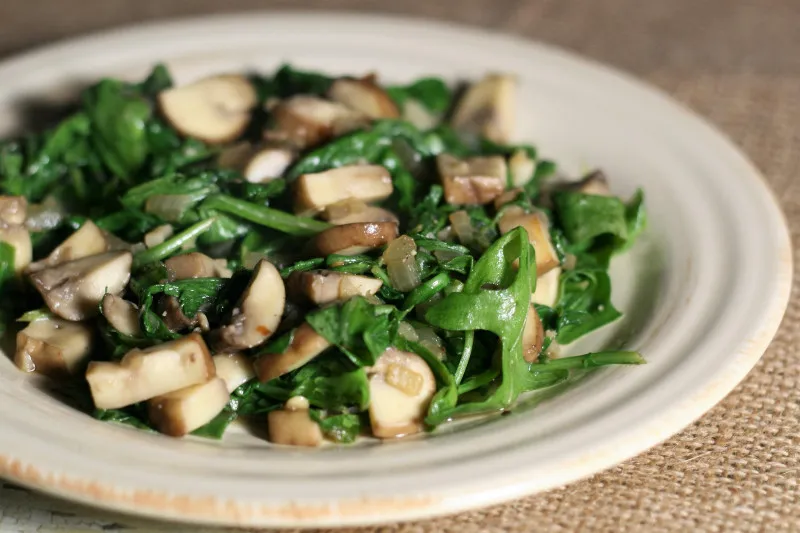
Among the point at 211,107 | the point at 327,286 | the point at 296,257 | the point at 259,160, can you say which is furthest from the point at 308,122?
the point at 327,286

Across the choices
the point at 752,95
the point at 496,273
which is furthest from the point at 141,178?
the point at 752,95

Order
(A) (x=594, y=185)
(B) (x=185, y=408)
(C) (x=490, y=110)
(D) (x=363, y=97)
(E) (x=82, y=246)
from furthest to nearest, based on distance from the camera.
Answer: (C) (x=490, y=110) → (D) (x=363, y=97) → (A) (x=594, y=185) → (E) (x=82, y=246) → (B) (x=185, y=408)

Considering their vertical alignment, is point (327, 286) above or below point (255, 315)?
above

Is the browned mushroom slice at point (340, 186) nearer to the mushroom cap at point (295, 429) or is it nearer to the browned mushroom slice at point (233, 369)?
the browned mushroom slice at point (233, 369)

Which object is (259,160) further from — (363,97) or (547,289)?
(547,289)

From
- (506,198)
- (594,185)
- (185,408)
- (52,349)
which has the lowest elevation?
(52,349)

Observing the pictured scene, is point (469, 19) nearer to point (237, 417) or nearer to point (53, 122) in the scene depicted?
point (53, 122)

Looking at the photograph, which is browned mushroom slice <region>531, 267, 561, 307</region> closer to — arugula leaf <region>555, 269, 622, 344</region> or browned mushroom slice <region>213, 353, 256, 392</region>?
arugula leaf <region>555, 269, 622, 344</region>
